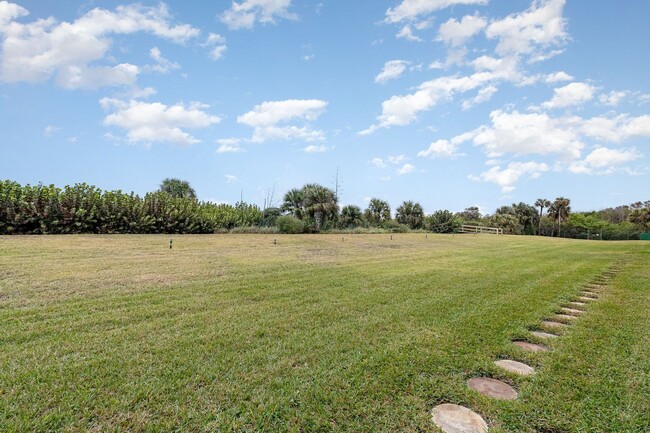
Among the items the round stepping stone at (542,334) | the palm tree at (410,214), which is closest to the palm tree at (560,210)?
the palm tree at (410,214)

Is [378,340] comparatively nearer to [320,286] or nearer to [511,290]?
[320,286]

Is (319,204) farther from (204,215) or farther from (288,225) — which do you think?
(204,215)

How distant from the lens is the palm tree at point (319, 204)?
26.6m

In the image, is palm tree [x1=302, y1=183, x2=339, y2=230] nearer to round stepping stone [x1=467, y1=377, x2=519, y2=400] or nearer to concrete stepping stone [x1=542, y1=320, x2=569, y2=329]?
concrete stepping stone [x1=542, y1=320, x2=569, y2=329]

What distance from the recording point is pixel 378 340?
3250 mm

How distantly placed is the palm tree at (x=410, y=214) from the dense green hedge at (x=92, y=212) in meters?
21.1

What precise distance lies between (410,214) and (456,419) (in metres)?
35.6

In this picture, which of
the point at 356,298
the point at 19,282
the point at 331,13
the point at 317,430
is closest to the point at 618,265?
the point at 356,298

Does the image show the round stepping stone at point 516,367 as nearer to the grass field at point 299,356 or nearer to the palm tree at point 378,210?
the grass field at point 299,356

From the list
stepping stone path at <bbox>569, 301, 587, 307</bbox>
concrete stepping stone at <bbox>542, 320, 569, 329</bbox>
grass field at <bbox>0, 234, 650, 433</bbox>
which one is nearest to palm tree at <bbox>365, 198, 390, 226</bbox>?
grass field at <bbox>0, 234, 650, 433</bbox>

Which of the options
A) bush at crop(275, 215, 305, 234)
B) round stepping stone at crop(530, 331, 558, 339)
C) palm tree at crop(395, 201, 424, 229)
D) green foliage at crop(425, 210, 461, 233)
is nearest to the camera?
round stepping stone at crop(530, 331, 558, 339)

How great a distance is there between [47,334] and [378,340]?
126 inches

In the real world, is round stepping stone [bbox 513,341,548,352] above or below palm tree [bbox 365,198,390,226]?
below

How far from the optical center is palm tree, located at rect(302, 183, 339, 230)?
26609 mm
